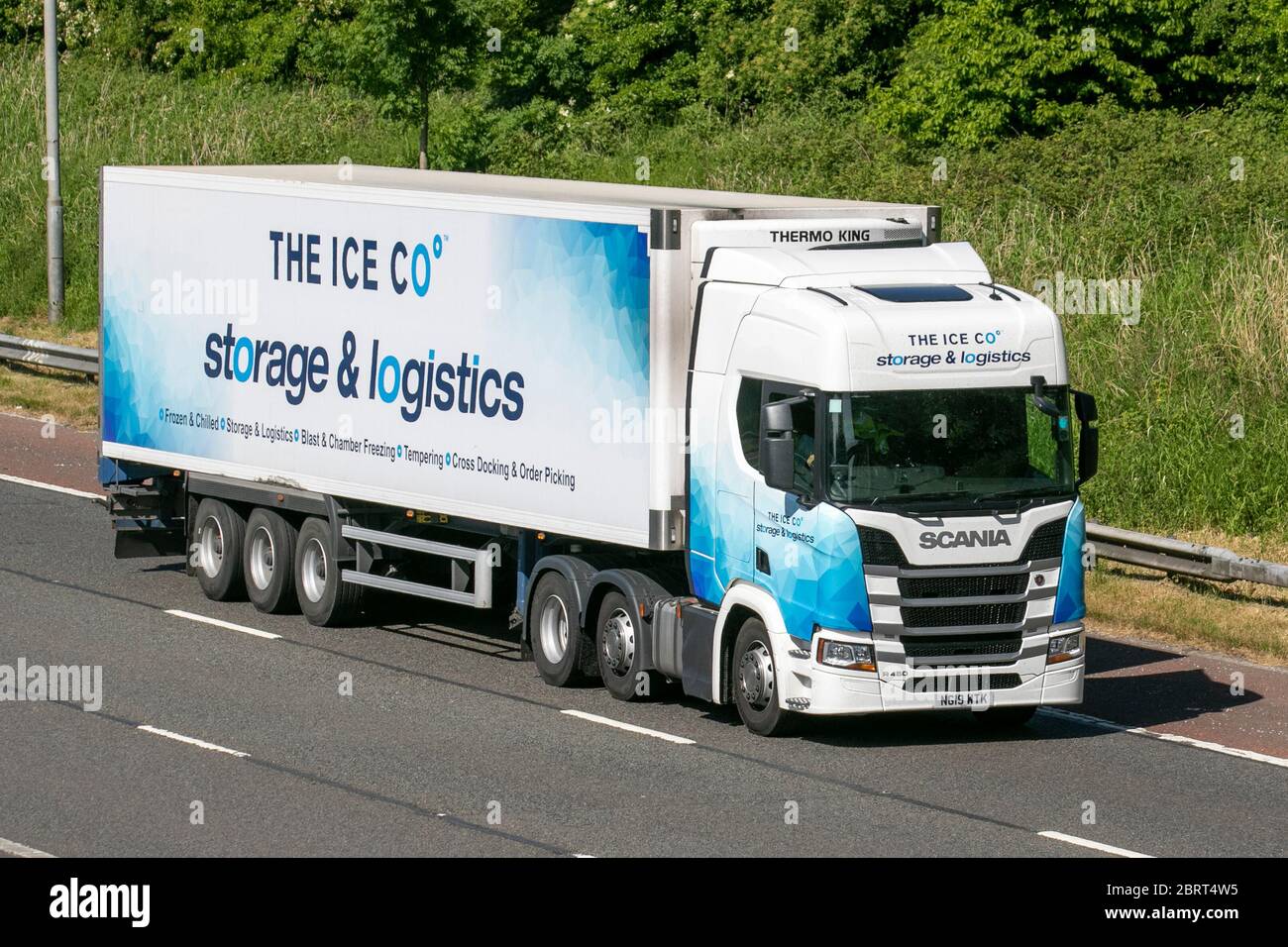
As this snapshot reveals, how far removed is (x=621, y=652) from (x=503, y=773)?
7.56ft

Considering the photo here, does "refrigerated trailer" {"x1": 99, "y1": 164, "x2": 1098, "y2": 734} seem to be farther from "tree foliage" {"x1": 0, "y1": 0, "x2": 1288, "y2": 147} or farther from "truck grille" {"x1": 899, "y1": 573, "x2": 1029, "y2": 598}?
"tree foliage" {"x1": 0, "y1": 0, "x2": 1288, "y2": 147}

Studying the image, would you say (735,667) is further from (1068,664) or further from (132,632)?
(132,632)

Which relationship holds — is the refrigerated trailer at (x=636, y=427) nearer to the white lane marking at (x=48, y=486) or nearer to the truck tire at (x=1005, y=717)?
the truck tire at (x=1005, y=717)

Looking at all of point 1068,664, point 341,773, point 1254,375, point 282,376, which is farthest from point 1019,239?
point 341,773

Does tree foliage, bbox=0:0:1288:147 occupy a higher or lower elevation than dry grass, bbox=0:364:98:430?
higher

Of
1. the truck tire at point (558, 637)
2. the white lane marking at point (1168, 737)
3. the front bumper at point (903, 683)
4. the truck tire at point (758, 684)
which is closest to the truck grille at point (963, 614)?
the front bumper at point (903, 683)

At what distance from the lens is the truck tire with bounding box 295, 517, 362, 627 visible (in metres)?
18.0

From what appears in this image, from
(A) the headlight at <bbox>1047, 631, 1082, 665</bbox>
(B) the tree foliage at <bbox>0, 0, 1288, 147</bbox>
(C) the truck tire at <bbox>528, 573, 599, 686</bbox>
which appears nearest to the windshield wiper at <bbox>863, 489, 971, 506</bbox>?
(A) the headlight at <bbox>1047, 631, 1082, 665</bbox>

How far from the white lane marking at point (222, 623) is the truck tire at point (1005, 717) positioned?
19.4ft

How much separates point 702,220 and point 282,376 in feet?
16.1

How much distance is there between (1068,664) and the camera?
46.8 ft

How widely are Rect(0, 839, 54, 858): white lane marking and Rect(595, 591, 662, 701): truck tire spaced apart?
501 centimetres

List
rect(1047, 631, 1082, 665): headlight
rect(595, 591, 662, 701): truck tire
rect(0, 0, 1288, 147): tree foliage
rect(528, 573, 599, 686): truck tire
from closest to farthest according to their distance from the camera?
rect(1047, 631, 1082, 665): headlight → rect(595, 591, 662, 701): truck tire → rect(528, 573, 599, 686): truck tire → rect(0, 0, 1288, 147): tree foliage
